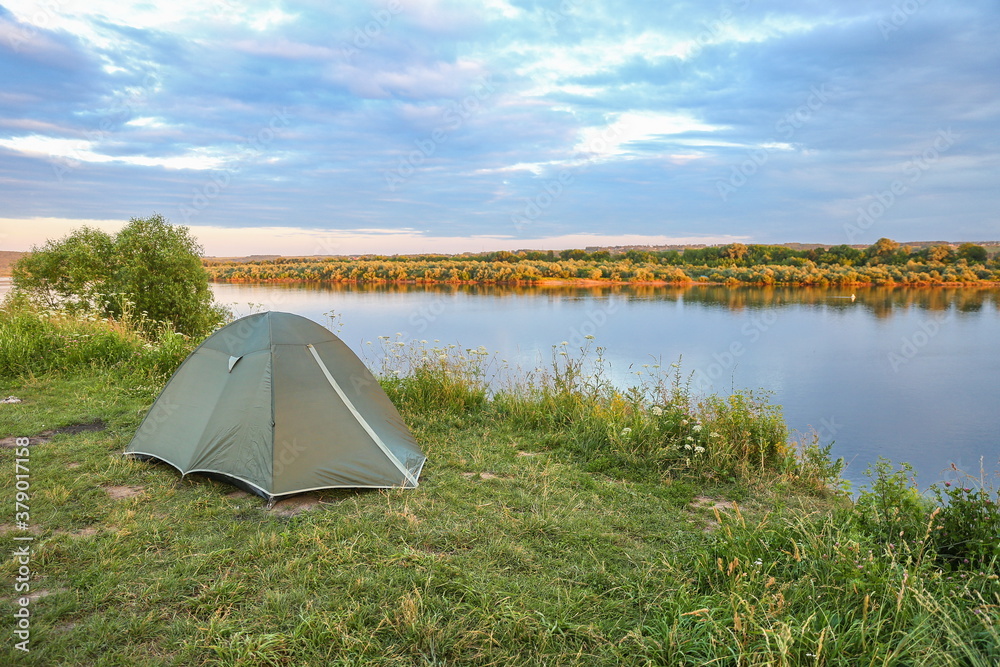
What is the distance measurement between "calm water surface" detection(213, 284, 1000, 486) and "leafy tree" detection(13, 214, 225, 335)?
3171 millimetres

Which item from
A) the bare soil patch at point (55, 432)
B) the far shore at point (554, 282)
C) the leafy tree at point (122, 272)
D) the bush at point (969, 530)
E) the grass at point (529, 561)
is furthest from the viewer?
the far shore at point (554, 282)

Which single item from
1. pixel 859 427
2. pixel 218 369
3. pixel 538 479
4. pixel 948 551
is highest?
pixel 218 369

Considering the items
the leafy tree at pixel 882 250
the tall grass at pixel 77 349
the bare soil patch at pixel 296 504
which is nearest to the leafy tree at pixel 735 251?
the leafy tree at pixel 882 250

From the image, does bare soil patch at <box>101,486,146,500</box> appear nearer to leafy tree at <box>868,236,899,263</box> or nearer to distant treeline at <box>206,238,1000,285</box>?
distant treeline at <box>206,238,1000,285</box>

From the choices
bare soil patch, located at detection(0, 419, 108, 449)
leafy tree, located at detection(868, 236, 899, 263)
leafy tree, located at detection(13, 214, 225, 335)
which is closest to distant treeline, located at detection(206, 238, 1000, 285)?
leafy tree, located at detection(868, 236, 899, 263)

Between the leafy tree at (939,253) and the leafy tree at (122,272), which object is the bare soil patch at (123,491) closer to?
the leafy tree at (122,272)

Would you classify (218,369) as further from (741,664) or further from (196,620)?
(741,664)

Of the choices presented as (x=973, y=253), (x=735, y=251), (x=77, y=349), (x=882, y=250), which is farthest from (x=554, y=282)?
(x=77, y=349)

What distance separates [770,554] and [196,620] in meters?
3.15

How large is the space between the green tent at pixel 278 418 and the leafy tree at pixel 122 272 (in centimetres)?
1052

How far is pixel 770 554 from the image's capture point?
10.0ft

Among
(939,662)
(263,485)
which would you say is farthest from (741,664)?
(263,485)

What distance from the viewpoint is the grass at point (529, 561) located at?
2.48m

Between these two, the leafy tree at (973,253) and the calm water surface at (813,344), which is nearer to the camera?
the calm water surface at (813,344)
